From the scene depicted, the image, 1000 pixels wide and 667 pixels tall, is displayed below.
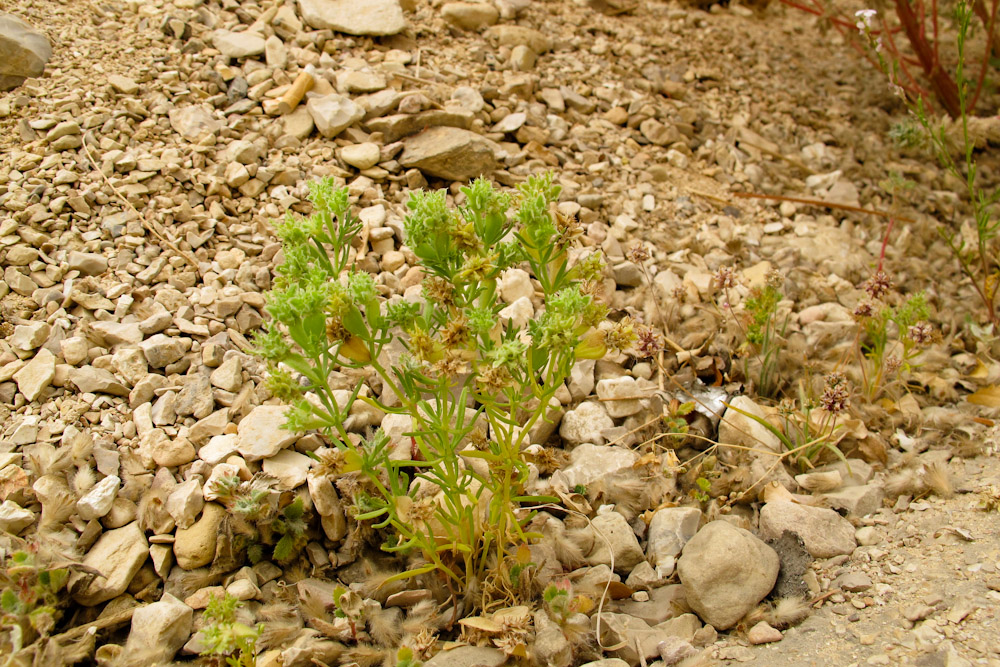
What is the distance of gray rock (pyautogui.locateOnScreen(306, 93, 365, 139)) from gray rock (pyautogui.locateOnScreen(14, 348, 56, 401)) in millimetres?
1375

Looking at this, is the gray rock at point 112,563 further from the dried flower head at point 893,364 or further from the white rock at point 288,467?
the dried flower head at point 893,364

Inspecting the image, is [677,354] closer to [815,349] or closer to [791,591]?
[815,349]

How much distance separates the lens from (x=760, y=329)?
8.70 feet

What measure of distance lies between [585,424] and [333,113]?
165 centimetres

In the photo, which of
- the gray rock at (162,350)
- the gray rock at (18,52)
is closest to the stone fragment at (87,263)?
the gray rock at (162,350)

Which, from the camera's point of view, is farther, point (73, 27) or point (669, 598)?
point (73, 27)

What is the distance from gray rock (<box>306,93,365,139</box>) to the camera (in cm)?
296

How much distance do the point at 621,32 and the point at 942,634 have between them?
11.6 feet

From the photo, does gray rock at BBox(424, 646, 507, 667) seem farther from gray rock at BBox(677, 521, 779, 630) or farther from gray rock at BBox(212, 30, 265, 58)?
gray rock at BBox(212, 30, 265, 58)

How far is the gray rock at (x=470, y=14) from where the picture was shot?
147 inches

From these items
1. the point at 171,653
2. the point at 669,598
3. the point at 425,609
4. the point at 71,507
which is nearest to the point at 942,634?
the point at 669,598

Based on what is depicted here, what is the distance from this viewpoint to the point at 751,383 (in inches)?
106

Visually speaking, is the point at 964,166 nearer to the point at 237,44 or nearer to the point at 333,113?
the point at 333,113

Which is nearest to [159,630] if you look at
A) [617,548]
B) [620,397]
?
[617,548]
